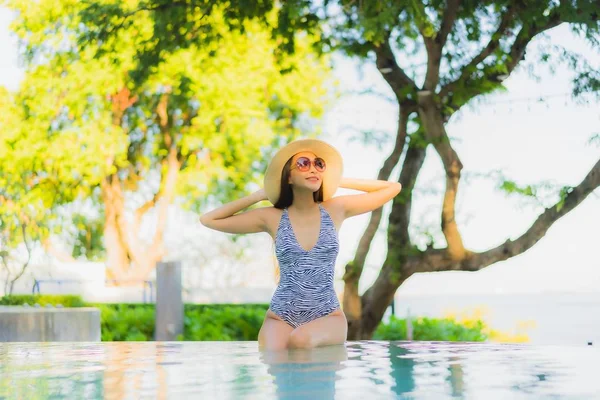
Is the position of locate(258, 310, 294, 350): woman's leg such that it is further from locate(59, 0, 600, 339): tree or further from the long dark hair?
locate(59, 0, 600, 339): tree

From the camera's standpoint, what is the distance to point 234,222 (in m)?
4.98

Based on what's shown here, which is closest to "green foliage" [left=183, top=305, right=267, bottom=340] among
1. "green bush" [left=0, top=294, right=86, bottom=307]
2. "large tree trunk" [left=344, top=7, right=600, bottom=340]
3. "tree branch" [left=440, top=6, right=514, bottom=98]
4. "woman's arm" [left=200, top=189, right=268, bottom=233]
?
"green bush" [left=0, top=294, right=86, bottom=307]

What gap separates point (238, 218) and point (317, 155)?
1.87 ft

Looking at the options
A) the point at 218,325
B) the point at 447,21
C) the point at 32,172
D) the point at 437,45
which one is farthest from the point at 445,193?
the point at 32,172

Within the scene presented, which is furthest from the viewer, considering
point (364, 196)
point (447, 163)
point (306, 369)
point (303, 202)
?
point (447, 163)

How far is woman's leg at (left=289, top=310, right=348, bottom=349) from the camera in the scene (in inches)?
181

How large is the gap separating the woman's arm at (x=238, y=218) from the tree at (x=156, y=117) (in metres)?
17.9

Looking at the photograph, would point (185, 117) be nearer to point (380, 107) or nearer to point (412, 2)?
point (380, 107)

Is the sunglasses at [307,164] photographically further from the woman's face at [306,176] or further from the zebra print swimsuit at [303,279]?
the zebra print swimsuit at [303,279]

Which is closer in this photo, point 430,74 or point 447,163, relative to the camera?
point 430,74

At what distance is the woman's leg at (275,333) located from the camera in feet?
15.5

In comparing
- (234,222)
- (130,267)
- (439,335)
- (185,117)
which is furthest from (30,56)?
(234,222)

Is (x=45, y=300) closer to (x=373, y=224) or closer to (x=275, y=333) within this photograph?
(x=373, y=224)

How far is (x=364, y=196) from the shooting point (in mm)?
5031
